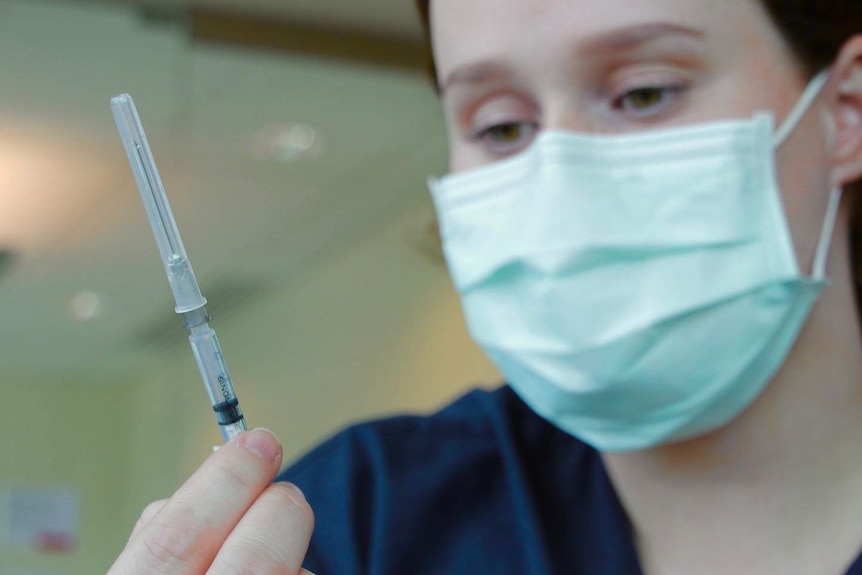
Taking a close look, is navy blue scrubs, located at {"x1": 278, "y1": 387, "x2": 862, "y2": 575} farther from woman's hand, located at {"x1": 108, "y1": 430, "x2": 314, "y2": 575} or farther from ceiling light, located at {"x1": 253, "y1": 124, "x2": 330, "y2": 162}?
ceiling light, located at {"x1": 253, "y1": 124, "x2": 330, "y2": 162}

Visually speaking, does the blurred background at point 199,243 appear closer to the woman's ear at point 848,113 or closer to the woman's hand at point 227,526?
the woman's ear at point 848,113

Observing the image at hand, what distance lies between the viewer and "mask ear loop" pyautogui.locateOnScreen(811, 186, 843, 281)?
0.84 meters

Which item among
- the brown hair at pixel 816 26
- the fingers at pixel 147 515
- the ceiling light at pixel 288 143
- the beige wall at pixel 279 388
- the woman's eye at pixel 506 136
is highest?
the ceiling light at pixel 288 143

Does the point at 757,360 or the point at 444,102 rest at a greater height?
the point at 444,102

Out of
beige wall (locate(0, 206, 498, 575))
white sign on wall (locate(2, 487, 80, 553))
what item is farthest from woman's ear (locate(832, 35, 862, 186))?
white sign on wall (locate(2, 487, 80, 553))

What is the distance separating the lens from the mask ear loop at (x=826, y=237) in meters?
0.84

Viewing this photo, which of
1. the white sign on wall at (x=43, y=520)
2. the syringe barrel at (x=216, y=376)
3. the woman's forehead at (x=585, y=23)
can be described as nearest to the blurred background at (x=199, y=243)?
the white sign on wall at (x=43, y=520)

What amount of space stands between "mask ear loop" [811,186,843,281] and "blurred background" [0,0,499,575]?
1884 mm

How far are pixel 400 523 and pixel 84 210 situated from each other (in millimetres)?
2299

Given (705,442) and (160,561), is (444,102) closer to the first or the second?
(705,442)

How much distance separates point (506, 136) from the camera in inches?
36.1

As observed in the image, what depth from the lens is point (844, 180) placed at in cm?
88

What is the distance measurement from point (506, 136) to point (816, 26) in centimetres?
27

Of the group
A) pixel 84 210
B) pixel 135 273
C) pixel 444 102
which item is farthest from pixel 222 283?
pixel 444 102
